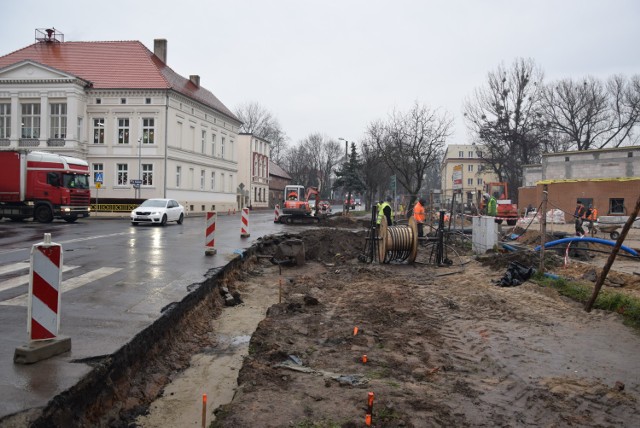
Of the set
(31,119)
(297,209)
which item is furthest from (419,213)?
(31,119)

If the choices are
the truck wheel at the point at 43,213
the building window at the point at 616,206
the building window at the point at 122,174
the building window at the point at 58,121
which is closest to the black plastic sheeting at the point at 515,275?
the building window at the point at 616,206

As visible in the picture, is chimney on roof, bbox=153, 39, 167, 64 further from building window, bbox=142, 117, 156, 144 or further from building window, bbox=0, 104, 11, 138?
building window, bbox=0, 104, 11, 138

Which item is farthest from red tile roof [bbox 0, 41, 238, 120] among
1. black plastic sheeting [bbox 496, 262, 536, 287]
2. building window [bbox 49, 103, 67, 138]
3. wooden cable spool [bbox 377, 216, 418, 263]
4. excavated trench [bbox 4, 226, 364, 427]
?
excavated trench [bbox 4, 226, 364, 427]

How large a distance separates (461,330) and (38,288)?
551cm

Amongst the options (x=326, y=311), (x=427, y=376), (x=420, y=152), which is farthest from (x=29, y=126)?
(x=427, y=376)

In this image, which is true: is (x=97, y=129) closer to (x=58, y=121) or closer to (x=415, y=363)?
(x=58, y=121)

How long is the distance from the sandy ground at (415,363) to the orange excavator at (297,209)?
22951 millimetres

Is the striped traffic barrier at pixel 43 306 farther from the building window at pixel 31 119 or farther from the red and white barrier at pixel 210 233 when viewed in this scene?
the building window at pixel 31 119

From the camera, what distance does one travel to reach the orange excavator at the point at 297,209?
33.2 metres

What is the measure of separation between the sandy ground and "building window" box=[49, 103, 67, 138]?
38180 mm

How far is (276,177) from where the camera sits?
82062 mm

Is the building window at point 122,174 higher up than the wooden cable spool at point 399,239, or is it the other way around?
the building window at point 122,174

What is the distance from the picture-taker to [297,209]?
33375mm

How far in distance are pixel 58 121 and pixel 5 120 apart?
470 cm
